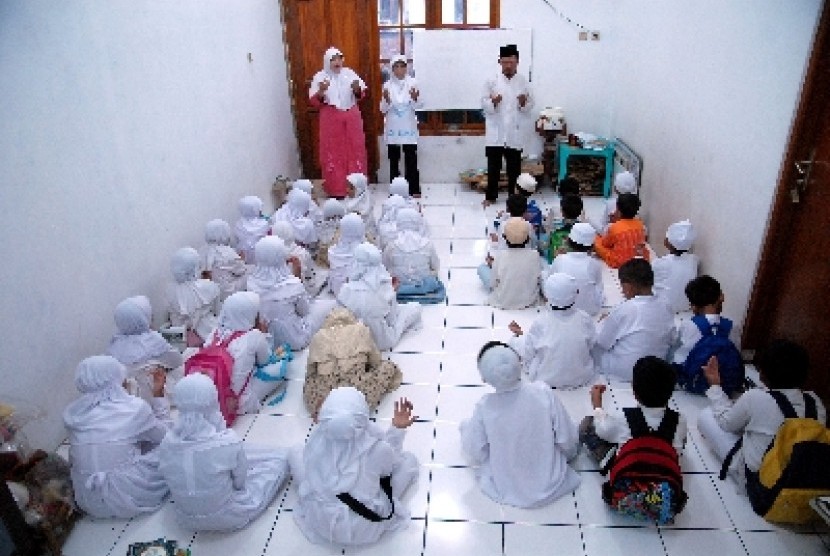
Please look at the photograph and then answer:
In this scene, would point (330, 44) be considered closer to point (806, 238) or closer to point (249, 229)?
point (249, 229)

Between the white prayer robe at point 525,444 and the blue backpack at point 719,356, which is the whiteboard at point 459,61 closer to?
the blue backpack at point 719,356

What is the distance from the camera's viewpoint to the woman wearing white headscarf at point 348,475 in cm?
280

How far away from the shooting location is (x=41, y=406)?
3.54 m

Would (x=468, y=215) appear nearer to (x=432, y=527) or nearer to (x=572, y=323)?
(x=572, y=323)

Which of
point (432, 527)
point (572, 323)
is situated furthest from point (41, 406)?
point (572, 323)

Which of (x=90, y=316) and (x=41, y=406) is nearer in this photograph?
(x=41, y=406)

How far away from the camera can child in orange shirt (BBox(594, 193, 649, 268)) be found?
5.28m

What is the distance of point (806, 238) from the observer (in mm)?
3744

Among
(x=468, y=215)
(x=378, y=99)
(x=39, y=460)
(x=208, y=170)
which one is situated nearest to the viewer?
(x=39, y=460)

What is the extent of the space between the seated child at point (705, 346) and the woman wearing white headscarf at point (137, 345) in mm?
3222

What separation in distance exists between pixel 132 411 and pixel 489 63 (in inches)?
222

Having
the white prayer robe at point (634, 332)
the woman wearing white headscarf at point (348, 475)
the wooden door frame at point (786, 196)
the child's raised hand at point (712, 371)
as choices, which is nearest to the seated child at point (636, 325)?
the white prayer robe at point (634, 332)

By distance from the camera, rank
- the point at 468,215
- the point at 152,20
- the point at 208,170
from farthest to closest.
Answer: the point at 468,215, the point at 208,170, the point at 152,20

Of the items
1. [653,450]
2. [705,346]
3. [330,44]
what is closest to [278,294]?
[653,450]
